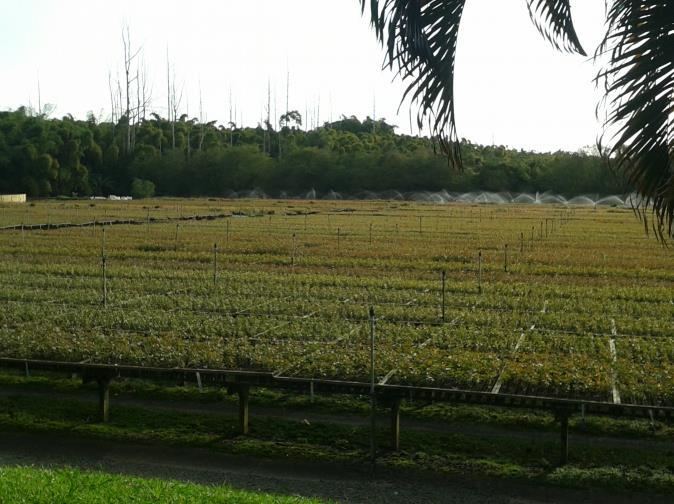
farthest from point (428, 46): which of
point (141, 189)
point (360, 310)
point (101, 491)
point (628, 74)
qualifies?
point (141, 189)

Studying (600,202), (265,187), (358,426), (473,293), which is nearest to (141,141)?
(265,187)

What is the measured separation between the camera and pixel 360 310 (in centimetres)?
1639

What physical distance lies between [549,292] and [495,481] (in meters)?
12.0

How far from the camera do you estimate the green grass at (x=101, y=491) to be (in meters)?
6.09

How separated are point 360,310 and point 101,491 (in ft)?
33.8

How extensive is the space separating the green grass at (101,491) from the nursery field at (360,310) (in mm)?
4287

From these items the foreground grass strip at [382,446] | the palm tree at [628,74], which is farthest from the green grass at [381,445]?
the palm tree at [628,74]

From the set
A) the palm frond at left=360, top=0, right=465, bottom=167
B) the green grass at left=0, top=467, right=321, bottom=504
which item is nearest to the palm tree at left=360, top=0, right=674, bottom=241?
the palm frond at left=360, top=0, right=465, bottom=167

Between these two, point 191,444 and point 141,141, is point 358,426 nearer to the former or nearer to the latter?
point 191,444

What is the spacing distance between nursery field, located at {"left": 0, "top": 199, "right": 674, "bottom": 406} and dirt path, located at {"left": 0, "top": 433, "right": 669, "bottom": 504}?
2248mm

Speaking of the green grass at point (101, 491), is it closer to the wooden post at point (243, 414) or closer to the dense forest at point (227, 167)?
the wooden post at point (243, 414)

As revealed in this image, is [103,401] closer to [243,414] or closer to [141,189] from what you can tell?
[243,414]

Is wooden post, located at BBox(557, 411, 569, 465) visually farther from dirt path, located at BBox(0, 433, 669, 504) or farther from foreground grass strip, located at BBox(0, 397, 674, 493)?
dirt path, located at BBox(0, 433, 669, 504)

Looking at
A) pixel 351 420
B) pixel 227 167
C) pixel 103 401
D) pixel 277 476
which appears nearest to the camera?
pixel 277 476
